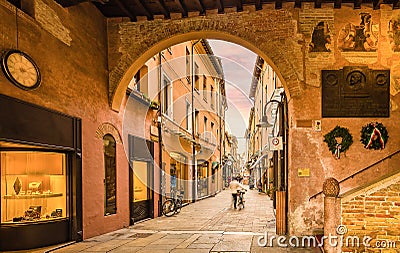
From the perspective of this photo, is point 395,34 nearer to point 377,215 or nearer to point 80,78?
point 377,215

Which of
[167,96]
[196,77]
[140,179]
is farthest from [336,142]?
[196,77]

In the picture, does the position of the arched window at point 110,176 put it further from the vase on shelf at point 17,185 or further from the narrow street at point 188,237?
the vase on shelf at point 17,185

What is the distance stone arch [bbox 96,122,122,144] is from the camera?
9297 mm

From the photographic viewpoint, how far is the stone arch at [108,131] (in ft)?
30.5

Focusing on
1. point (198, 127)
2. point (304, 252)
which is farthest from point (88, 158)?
point (198, 127)

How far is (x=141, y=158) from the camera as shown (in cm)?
1190

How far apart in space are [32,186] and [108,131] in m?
2.42

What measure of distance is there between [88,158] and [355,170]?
6.08 m

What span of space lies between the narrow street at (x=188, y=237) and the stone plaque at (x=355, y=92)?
3305 mm

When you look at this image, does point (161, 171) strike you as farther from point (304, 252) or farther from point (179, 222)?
point (304, 252)

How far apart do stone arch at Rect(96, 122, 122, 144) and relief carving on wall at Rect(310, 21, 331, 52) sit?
17.5ft

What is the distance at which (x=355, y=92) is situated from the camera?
8680 millimetres

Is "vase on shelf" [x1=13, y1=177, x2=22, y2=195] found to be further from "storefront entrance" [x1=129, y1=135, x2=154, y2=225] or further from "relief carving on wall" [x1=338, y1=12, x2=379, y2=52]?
"relief carving on wall" [x1=338, y1=12, x2=379, y2=52]

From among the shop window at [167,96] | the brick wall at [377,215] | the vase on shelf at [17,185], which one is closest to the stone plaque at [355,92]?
the brick wall at [377,215]
